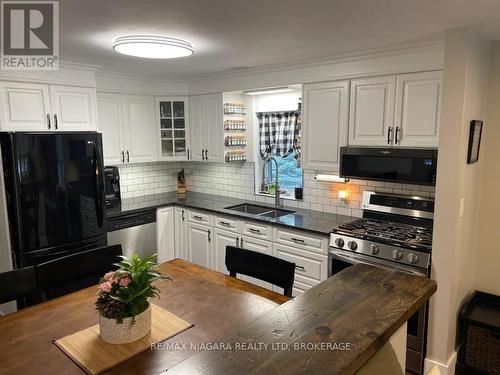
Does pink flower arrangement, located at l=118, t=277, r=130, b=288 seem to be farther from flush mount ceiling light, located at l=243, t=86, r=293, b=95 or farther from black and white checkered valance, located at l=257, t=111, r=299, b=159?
black and white checkered valance, located at l=257, t=111, r=299, b=159

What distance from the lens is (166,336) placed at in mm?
1567

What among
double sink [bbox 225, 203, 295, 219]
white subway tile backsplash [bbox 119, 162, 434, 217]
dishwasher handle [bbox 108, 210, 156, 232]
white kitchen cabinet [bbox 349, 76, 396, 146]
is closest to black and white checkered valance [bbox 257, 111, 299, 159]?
white subway tile backsplash [bbox 119, 162, 434, 217]

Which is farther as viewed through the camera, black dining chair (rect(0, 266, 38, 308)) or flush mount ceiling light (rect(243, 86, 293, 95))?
flush mount ceiling light (rect(243, 86, 293, 95))

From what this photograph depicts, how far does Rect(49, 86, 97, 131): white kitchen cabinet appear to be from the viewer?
130 inches

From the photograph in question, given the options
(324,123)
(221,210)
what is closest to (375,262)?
(324,123)

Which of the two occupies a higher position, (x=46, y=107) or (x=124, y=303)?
(x=46, y=107)

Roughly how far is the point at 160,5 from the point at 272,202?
268 cm

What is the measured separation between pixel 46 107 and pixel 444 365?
3.76m

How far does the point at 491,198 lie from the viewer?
283 cm

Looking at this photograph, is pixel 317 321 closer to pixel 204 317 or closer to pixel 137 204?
pixel 204 317

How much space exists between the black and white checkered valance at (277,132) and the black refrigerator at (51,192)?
5.76 feet

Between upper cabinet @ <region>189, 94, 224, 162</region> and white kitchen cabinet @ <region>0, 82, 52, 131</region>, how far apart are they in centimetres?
158

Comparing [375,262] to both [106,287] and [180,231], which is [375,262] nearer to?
[106,287]

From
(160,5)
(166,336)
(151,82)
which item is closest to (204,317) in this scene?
(166,336)
